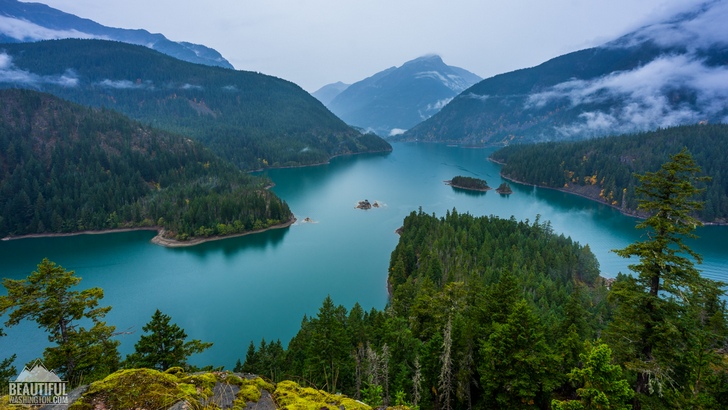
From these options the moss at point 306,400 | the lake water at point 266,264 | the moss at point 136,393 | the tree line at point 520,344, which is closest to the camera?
the moss at point 136,393

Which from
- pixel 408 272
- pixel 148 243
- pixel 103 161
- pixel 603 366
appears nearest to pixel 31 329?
pixel 148 243

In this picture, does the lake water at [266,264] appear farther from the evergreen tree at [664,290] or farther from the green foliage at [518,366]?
the evergreen tree at [664,290]

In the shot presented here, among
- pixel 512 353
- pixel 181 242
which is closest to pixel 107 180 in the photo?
pixel 181 242

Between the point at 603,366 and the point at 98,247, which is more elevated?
the point at 603,366

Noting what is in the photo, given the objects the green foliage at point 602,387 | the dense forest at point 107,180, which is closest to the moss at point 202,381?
the green foliage at point 602,387

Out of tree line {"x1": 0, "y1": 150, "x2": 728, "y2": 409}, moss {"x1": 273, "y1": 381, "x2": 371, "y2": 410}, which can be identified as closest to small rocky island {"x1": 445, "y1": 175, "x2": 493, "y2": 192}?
tree line {"x1": 0, "y1": 150, "x2": 728, "y2": 409}

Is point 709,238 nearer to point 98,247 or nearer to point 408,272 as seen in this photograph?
point 408,272

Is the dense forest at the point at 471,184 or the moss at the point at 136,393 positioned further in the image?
the dense forest at the point at 471,184

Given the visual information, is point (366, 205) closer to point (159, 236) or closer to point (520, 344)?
point (159, 236)
